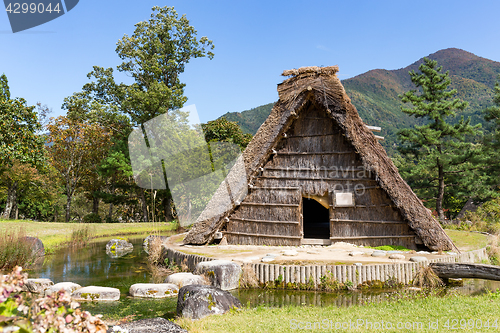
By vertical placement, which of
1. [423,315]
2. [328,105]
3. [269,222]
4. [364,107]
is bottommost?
[423,315]

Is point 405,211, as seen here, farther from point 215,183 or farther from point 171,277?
point 215,183

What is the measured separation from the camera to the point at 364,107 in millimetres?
68812

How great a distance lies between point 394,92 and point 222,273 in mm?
92033

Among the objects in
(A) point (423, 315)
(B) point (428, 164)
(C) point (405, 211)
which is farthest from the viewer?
(B) point (428, 164)

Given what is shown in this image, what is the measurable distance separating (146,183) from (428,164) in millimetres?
18728

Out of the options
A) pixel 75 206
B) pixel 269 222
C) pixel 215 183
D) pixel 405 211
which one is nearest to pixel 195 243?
pixel 269 222

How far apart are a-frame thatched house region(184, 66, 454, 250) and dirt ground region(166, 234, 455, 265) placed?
0.38m

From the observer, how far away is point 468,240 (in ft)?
36.2

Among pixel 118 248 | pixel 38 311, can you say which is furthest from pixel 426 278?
pixel 118 248

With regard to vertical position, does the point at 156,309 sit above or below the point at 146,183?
below

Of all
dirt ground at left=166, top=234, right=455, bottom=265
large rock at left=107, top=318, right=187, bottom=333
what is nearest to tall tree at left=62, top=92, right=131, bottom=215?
dirt ground at left=166, top=234, right=455, bottom=265

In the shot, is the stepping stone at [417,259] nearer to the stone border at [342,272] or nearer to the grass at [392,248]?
the stone border at [342,272]

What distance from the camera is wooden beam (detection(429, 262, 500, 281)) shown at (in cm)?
666

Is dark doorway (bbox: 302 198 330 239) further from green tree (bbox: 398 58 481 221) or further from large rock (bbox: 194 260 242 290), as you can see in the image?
large rock (bbox: 194 260 242 290)
